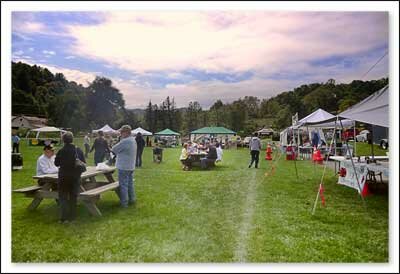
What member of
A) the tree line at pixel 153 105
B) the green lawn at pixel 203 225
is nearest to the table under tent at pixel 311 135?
the tree line at pixel 153 105

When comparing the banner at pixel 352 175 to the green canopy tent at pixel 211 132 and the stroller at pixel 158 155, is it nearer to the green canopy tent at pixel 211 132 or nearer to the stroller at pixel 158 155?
the green canopy tent at pixel 211 132

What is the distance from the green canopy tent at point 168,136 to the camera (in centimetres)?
372

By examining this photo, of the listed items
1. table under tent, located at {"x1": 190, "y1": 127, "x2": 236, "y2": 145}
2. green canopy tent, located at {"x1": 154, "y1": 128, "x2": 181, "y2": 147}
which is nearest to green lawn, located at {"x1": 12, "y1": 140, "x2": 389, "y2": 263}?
green canopy tent, located at {"x1": 154, "y1": 128, "x2": 181, "y2": 147}

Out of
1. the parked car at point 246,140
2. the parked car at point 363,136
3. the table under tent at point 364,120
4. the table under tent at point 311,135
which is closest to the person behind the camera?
the table under tent at point 364,120

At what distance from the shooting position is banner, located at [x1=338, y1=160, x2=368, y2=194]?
3.93 meters

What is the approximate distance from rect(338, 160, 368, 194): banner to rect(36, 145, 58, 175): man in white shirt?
11.6ft

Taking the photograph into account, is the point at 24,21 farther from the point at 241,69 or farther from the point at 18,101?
the point at 241,69

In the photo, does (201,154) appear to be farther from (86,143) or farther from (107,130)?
(86,143)

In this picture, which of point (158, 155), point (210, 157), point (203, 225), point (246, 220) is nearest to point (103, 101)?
point (158, 155)

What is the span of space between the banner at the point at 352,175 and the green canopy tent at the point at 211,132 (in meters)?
1.67

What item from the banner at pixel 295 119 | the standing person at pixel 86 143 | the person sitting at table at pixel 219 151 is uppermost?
the banner at pixel 295 119

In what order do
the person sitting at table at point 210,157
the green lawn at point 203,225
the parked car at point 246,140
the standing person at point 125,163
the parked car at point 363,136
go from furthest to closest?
the parked car at point 363,136 < the person sitting at table at point 210,157 < the parked car at point 246,140 < the standing person at point 125,163 < the green lawn at point 203,225

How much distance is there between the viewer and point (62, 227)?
3131mm

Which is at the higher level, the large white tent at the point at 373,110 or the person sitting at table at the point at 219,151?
the large white tent at the point at 373,110
